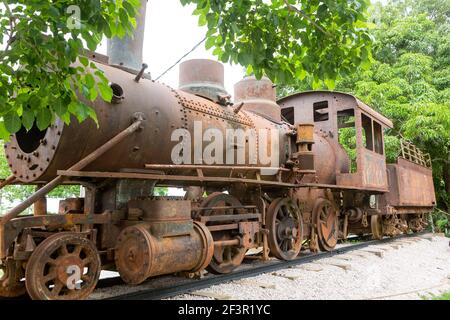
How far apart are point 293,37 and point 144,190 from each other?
2369mm

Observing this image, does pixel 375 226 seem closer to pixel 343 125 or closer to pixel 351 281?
pixel 343 125

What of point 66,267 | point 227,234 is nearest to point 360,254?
point 227,234

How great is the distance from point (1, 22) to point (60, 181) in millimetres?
1668

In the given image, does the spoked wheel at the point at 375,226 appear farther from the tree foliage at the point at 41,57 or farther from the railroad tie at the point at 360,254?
the tree foliage at the point at 41,57

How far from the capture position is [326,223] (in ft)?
27.2

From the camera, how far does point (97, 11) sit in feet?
7.93

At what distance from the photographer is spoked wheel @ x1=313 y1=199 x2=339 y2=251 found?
8.02 metres

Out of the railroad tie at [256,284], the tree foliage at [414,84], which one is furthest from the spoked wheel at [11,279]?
the tree foliage at [414,84]

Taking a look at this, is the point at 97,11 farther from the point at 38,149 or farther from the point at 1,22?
the point at 38,149

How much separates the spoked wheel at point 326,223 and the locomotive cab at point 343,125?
588 millimetres

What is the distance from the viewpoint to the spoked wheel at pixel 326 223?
26.3 feet

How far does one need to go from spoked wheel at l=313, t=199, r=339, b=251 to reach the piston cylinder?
13.5 feet
